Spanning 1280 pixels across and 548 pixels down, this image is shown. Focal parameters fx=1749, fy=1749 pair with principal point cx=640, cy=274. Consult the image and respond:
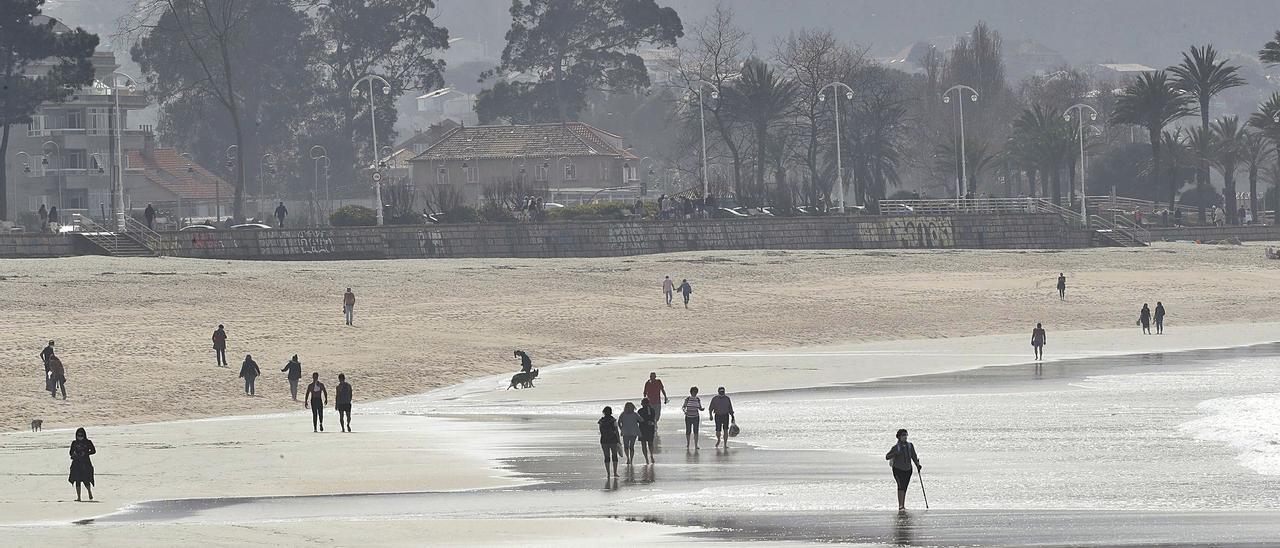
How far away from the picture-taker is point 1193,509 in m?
21.8

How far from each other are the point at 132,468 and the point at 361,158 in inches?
4419

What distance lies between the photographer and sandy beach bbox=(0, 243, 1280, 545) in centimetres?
2473

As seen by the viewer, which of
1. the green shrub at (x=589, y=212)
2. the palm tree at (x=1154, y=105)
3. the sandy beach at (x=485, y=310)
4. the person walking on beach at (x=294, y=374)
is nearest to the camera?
the person walking on beach at (x=294, y=374)

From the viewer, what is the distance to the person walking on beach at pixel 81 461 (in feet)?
74.0

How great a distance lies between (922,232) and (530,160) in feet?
156

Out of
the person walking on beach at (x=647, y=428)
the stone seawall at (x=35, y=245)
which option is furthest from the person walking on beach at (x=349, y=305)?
the person walking on beach at (x=647, y=428)

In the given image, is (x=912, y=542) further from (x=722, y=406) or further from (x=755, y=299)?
(x=755, y=299)

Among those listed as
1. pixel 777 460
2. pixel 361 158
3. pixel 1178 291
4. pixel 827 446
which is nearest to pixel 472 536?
pixel 777 460

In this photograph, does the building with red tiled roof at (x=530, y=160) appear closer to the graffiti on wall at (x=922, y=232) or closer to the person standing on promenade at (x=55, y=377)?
the graffiti on wall at (x=922, y=232)

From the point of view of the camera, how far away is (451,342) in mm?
43938

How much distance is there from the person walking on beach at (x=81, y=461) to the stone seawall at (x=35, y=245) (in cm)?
3785

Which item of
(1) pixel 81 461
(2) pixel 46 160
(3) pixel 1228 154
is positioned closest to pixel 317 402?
(1) pixel 81 461

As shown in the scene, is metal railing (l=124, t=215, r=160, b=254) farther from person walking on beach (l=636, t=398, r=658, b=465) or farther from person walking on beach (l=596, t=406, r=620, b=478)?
person walking on beach (l=596, t=406, r=620, b=478)

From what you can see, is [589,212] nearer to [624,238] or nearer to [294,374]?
[624,238]
